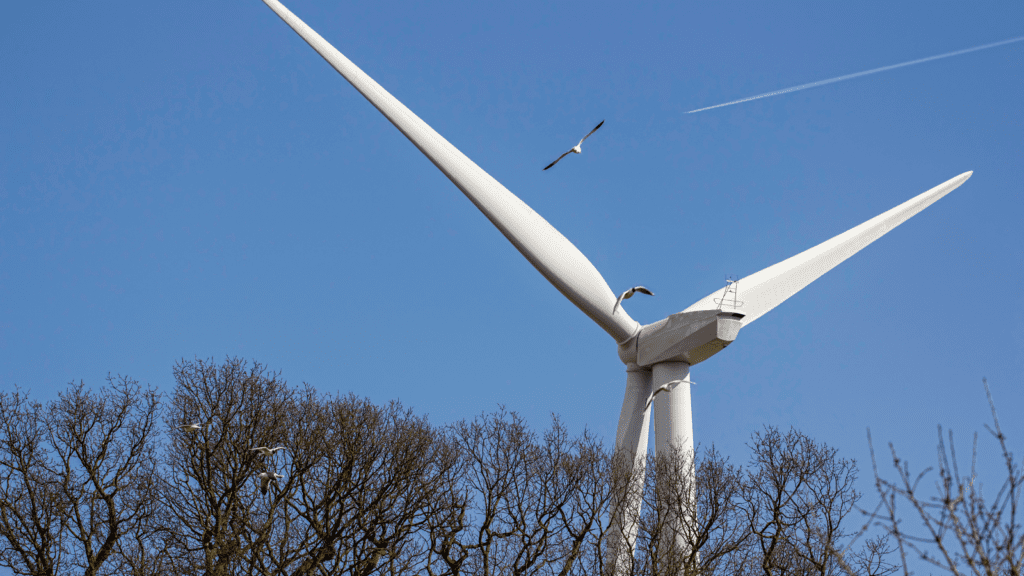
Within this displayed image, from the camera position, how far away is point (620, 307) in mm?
35438

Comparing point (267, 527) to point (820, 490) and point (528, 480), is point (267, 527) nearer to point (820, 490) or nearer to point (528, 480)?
point (528, 480)

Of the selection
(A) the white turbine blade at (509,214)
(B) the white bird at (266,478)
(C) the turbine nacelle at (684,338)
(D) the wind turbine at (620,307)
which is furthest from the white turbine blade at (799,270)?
(B) the white bird at (266,478)

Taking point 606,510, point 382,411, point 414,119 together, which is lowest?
point 606,510

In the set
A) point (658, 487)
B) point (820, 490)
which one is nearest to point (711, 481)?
point (658, 487)

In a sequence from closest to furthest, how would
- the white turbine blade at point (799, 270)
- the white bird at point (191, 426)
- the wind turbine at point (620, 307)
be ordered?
the white bird at point (191, 426) → the wind turbine at point (620, 307) → the white turbine blade at point (799, 270)

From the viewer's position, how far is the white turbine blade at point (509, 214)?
1248 inches

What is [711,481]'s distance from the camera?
33688 mm

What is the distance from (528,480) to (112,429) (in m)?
16.1

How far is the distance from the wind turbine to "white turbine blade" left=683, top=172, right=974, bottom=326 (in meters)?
0.04

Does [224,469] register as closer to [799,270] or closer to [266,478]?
[266,478]

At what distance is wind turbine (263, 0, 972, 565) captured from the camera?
105 ft

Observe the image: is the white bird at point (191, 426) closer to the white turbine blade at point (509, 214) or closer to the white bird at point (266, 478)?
the white bird at point (266, 478)

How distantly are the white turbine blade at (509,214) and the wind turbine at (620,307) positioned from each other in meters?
0.03

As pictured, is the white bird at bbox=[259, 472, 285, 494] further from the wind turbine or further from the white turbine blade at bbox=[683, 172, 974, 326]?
the white turbine blade at bbox=[683, 172, 974, 326]
